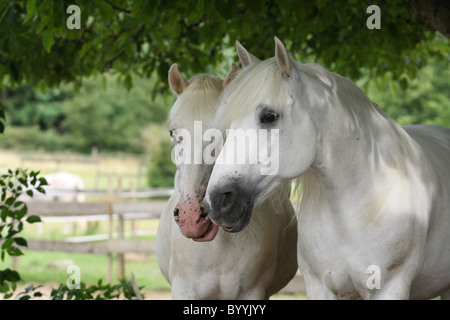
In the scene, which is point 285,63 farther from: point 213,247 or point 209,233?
point 213,247

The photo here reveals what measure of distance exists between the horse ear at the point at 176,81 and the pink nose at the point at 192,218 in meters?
0.76

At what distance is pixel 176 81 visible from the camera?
118 inches

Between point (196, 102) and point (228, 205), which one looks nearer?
point (228, 205)

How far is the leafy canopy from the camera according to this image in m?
3.74

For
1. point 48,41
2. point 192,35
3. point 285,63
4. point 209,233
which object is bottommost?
point 209,233

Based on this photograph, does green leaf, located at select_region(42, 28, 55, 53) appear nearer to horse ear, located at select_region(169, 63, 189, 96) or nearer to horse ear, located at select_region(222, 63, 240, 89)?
horse ear, located at select_region(169, 63, 189, 96)

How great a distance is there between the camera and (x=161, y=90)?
249 inches

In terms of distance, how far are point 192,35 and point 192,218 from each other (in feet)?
9.46

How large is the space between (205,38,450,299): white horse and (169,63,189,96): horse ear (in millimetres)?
652

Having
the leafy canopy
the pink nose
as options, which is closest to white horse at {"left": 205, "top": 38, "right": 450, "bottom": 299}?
the pink nose

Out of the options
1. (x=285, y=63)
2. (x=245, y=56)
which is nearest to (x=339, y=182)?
(x=285, y=63)

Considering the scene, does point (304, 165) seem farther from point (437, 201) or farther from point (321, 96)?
point (437, 201)

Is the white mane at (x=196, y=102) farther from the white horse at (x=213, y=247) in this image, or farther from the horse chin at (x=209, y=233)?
the horse chin at (x=209, y=233)
